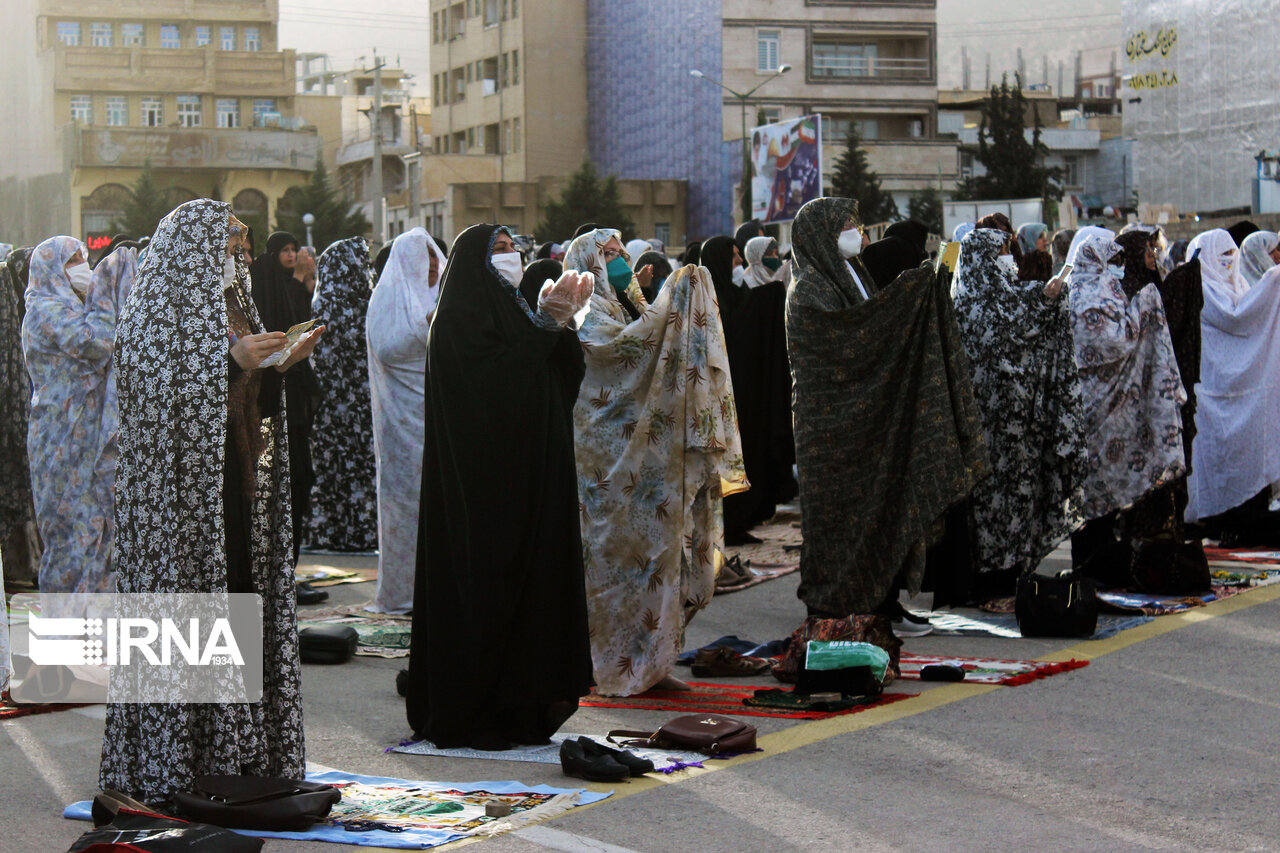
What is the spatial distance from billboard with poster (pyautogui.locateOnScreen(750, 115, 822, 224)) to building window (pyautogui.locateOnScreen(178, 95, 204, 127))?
27.3 meters

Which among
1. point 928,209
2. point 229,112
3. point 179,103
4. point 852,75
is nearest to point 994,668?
point 928,209

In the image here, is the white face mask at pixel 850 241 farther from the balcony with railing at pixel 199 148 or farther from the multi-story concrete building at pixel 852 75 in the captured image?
the balcony with railing at pixel 199 148

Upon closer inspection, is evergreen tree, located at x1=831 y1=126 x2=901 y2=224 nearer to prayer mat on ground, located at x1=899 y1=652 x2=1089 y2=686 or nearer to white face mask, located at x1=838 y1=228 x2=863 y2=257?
white face mask, located at x1=838 y1=228 x2=863 y2=257

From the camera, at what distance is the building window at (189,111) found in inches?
2341

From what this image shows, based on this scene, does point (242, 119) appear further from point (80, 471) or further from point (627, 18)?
point (80, 471)

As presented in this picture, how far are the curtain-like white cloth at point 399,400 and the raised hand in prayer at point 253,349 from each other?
321 centimetres

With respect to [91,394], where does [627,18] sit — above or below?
above

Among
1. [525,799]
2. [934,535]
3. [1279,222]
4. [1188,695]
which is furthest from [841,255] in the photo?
[1279,222]

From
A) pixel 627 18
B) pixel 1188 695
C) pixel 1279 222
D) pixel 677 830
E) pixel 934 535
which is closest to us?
pixel 677 830

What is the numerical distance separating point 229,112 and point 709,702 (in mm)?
58736

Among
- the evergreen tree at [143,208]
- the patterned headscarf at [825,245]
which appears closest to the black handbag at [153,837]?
the patterned headscarf at [825,245]

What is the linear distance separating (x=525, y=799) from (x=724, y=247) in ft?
19.2

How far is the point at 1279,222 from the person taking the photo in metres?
23.5

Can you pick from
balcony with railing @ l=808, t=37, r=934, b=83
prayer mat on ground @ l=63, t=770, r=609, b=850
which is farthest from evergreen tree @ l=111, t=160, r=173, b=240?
prayer mat on ground @ l=63, t=770, r=609, b=850
